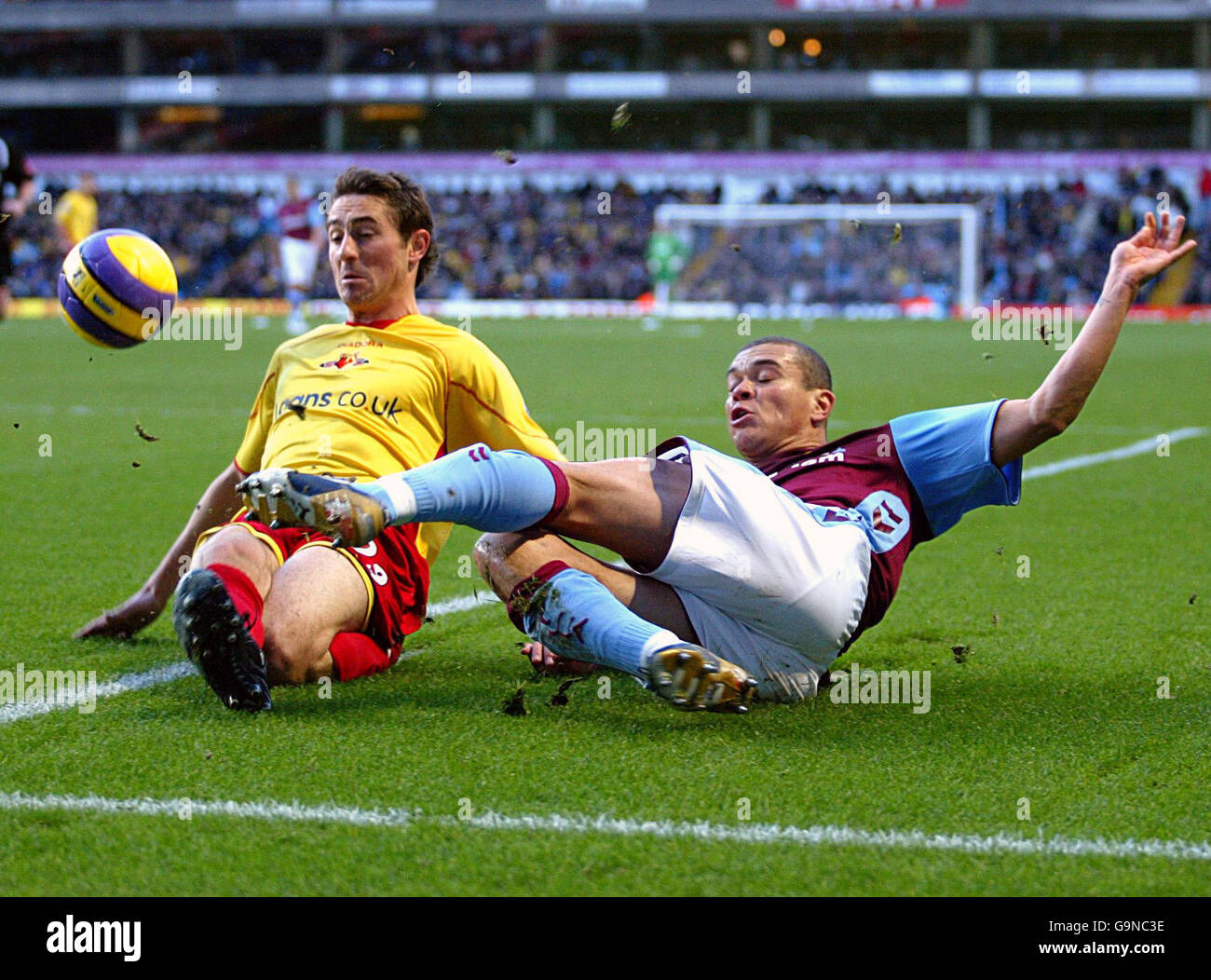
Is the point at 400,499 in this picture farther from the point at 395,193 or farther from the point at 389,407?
the point at 395,193

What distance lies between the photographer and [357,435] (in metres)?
4.12

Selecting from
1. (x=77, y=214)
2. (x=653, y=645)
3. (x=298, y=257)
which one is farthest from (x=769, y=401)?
(x=77, y=214)

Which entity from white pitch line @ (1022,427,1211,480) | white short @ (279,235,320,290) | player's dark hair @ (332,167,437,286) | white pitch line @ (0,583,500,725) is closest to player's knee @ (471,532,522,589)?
white pitch line @ (0,583,500,725)

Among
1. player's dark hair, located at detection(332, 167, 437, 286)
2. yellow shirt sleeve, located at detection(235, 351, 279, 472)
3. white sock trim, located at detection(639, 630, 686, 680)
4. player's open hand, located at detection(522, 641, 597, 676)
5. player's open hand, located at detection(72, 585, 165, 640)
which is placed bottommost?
player's open hand, located at detection(522, 641, 597, 676)

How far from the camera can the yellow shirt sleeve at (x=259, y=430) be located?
434 cm

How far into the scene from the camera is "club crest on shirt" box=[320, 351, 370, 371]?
429 cm

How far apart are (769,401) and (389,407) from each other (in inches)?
40.9

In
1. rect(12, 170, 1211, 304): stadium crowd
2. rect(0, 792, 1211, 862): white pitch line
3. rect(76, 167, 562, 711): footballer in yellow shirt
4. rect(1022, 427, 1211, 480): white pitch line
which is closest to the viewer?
rect(0, 792, 1211, 862): white pitch line

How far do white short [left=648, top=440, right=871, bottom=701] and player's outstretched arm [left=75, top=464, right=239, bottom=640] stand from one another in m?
1.36

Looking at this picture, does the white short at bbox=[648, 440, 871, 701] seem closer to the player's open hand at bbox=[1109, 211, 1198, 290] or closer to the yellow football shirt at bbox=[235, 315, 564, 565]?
the yellow football shirt at bbox=[235, 315, 564, 565]

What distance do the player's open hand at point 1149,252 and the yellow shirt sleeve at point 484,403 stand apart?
5.02 ft

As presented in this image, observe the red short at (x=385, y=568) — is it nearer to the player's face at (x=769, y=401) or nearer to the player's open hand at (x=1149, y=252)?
the player's face at (x=769, y=401)

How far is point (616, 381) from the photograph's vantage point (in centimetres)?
1441

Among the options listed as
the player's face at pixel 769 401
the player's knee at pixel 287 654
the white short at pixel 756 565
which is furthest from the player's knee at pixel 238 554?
the player's face at pixel 769 401
